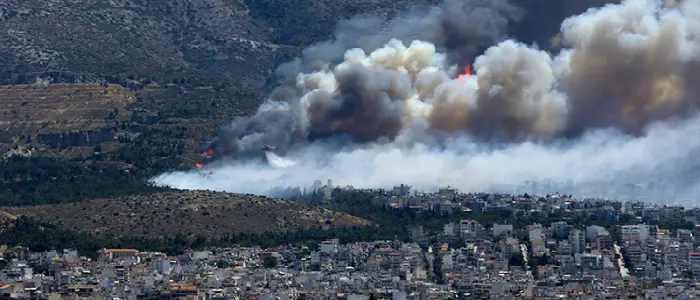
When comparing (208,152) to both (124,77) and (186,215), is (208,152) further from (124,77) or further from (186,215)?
(186,215)

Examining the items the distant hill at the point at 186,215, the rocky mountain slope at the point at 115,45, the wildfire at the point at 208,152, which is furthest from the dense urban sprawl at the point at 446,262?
the rocky mountain slope at the point at 115,45

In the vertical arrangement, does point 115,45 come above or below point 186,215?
above

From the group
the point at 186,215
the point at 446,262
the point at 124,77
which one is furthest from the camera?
the point at 124,77

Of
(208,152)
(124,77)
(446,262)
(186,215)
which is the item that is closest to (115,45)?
(124,77)

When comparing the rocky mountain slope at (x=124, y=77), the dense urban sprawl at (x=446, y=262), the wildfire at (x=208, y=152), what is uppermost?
the rocky mountain slope at (x=124, y=77)

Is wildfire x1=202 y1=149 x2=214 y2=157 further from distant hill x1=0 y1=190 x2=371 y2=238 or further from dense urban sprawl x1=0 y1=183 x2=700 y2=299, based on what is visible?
distant hill x1=0 y1=190 x2=371 y2=238

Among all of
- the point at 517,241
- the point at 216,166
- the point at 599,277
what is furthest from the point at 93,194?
the point at 599,277

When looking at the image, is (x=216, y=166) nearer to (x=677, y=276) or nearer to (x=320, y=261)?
(x=320, y=261)

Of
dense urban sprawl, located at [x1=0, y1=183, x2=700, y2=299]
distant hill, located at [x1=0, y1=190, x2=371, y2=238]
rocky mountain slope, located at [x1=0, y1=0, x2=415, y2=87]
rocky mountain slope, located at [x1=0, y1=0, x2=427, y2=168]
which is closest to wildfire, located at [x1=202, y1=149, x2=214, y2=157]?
rocky mountain slope, located at [x1=0, y1=0, x2=427, y2=168]

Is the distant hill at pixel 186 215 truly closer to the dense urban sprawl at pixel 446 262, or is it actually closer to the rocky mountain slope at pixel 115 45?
the dense urban sprawl at pixel 446 262

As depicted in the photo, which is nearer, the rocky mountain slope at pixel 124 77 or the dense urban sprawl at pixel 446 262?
the dense urban sprawl at pixel 446 262
